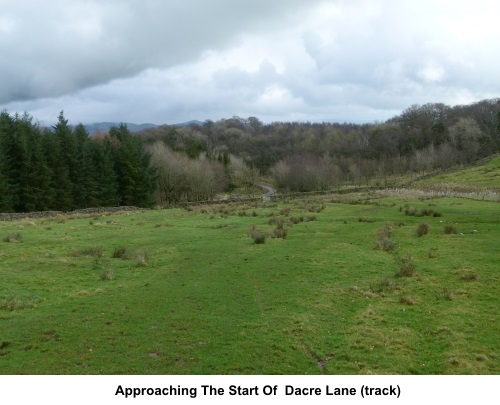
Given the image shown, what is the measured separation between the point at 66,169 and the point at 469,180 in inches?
3093

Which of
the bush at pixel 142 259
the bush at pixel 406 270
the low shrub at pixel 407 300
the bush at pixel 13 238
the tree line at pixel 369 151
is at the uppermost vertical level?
the tree line at pixel 369 151

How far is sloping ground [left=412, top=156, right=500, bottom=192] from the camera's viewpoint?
80.4 m

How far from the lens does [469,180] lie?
94875 mm

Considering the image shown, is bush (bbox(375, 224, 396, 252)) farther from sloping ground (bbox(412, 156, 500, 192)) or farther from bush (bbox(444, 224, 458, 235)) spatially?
sloping ground (bbox(412, 156, 500, 192))

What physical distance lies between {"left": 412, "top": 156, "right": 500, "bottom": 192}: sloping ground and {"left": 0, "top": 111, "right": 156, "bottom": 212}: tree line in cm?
5283

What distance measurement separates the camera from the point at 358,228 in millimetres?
32438

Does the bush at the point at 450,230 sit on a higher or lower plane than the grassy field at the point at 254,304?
higher

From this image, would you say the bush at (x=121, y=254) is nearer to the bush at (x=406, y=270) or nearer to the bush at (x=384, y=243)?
the bush at (x=406, y=270)

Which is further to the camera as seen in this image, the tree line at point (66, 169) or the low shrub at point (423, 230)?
the tree line at point (66, 169)

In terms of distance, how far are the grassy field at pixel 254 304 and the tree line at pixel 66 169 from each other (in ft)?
114

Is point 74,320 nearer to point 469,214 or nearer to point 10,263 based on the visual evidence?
point 10,263

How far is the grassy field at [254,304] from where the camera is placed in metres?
10.7

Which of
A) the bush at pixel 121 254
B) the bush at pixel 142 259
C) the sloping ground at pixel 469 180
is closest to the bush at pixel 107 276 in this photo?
the bush at pixel 142 259

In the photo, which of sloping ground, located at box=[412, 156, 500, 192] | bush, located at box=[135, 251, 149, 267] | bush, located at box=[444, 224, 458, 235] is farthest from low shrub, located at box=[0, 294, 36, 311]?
sloping ground, located at box=[412, 156, 500, 192]
